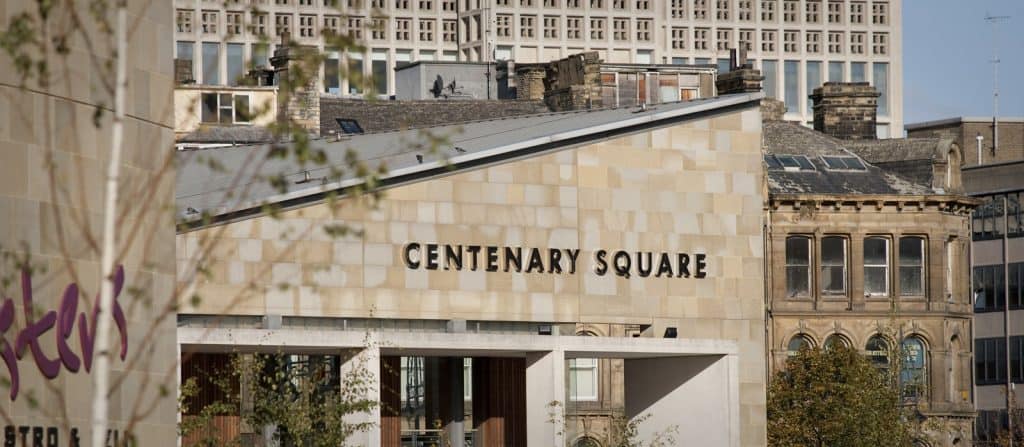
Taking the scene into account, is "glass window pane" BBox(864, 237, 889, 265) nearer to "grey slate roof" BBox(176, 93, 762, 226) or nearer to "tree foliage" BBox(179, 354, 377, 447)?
"grey slate roof" BBox(176, 93, 762, 226)

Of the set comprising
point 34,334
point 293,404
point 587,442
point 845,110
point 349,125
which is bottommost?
point 587,442

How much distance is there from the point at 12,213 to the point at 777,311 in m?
61.7

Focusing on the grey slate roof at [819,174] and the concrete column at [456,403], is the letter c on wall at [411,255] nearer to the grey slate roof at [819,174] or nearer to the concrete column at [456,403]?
the concrete column at [456,403]

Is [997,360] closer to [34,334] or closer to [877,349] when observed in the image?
[877,349]

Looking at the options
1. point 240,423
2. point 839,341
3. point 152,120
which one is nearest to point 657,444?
point 240,423

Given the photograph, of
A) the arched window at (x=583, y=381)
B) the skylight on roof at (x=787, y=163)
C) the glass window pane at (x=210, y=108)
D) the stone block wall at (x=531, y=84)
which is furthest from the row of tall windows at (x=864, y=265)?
the glass window pane at (x=210, y=108)

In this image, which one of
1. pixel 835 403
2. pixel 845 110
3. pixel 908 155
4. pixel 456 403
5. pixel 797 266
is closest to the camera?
pixel 456 403

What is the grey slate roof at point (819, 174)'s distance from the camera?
90.5 m

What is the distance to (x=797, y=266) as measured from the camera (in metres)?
89.9

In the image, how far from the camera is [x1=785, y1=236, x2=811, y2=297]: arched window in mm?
89625

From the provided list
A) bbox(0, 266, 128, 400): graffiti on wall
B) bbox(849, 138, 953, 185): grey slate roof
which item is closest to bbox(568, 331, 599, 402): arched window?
bbox(849, 138, 953, 185): grey slate roof

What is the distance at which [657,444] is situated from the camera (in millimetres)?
66125

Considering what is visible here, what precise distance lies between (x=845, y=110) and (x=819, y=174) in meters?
10.6

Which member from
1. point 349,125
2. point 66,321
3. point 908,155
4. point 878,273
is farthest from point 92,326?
point 908,155
